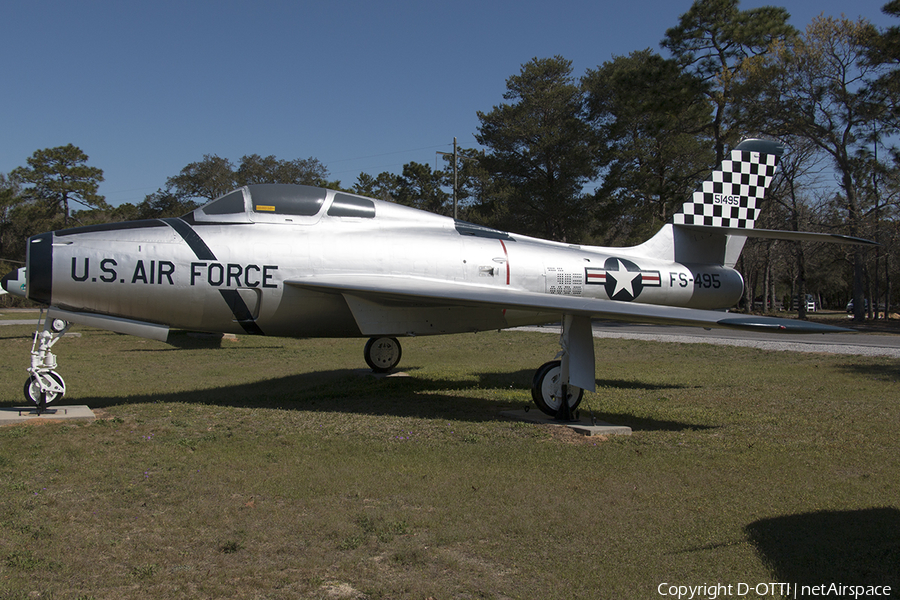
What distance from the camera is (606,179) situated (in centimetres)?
3900

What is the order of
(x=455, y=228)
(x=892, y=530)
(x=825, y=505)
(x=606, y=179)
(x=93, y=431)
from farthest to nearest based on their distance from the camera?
(x=606, y=179) → (x=455, y=228) → (x=93, y=431) → (x=825, y=505) → (x=892, y=530)

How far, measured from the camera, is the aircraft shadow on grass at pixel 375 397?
8883mm

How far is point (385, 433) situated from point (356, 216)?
361 centimetres

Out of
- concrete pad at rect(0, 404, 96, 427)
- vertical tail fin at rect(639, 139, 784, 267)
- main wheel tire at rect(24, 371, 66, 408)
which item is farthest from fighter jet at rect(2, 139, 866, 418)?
vertical tail fin at rect(639, 139, 784, 267)

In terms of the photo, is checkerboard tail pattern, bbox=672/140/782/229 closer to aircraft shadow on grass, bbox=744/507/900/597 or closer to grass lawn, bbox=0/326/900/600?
grass lawn, bbox=0/326/900/600

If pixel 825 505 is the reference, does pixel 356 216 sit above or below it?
above

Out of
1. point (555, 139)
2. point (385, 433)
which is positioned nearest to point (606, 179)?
point (555, 139)

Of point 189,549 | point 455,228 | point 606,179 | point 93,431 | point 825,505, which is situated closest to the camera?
point 189,549

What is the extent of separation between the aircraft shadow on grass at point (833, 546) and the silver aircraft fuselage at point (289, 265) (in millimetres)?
3947

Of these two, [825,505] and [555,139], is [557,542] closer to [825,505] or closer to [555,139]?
[825,505]

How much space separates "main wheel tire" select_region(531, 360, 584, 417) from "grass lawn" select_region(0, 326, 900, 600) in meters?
0.59

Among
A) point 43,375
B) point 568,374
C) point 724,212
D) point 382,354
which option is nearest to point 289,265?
point 43,375

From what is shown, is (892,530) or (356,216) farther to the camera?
(356,216)

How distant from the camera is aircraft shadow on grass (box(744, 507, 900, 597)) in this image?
12.5 feet
